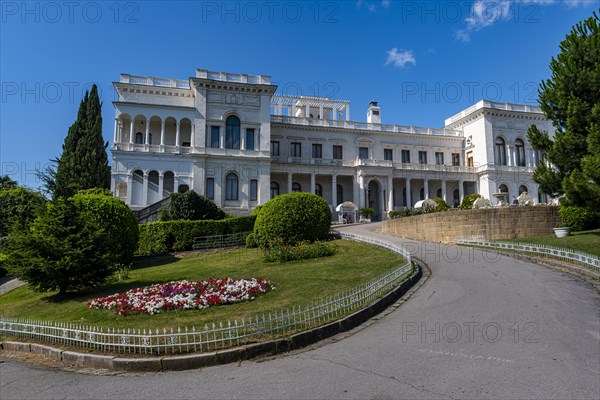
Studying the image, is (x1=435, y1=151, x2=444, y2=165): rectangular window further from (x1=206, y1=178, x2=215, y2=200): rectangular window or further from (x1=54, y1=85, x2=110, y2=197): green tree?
(x1=54, y1=85, x2=110, y2=197): green tree

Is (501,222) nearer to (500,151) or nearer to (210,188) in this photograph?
(210,188)

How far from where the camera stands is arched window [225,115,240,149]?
134ft

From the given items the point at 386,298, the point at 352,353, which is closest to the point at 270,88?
the point at 386,298

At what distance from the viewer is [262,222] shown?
21.3 metres

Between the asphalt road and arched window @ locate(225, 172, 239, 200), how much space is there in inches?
Result: 1288

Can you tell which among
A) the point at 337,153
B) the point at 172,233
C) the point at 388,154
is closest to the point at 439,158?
the point at 388,154

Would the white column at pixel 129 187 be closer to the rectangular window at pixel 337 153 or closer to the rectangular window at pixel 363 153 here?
the rectangular window at pixel 337 153

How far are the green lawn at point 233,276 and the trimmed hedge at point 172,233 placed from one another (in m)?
2.84

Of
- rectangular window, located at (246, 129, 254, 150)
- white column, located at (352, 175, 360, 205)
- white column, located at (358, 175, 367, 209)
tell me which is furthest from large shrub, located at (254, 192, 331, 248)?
white column, located at (352, 175, 360, 205)

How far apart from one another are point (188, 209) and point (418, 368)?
22590 mm

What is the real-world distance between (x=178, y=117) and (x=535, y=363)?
3890 cm

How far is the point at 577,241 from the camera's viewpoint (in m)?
17.4

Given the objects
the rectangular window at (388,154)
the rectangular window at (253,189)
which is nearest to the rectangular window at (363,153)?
the rectangular window at (388,154)

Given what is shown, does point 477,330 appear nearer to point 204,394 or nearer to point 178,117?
point 204,394
